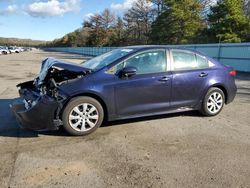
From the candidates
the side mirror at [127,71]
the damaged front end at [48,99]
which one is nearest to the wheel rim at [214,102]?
the side mirror at [127,71]

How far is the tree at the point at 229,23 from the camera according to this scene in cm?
3838

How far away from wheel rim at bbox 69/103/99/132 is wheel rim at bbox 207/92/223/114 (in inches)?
100

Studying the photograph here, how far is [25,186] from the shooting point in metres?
3.87

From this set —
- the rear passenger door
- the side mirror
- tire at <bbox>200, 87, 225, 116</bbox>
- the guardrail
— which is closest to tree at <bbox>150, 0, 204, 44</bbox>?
the guardrail

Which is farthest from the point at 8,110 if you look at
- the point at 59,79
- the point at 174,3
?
the point at 174,3

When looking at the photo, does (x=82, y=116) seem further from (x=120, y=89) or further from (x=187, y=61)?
(x=187, y=61)

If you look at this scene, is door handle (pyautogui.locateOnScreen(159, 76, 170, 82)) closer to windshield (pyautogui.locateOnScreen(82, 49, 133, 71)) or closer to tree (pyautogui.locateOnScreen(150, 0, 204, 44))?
windshield (pyautogui.locateOnScreen(82, 49, 133, 71))

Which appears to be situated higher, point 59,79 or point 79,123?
point 59,79

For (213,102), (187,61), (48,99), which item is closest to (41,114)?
(48,99)

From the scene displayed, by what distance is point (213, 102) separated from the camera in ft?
23.4

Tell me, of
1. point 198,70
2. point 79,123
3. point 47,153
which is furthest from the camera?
point 198,70

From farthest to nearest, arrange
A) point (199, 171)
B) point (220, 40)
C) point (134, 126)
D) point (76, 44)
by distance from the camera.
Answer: point (76, 44) → point (220, 40) → point (134, 126) → point (199, 171)

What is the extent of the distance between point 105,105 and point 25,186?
237 cm

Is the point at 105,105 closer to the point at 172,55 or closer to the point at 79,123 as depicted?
the point at 79,123
